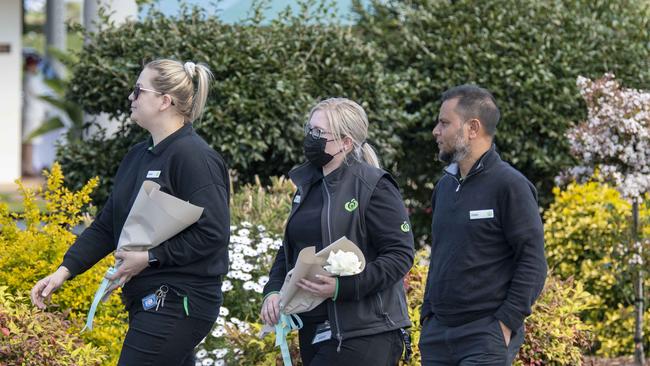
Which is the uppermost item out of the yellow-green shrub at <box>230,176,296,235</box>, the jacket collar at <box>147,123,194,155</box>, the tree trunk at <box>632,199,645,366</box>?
the jacket collar at <box>147,123,194,155</box>

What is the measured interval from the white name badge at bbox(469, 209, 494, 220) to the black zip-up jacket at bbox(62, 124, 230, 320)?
1000mm

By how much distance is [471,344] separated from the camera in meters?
4.34

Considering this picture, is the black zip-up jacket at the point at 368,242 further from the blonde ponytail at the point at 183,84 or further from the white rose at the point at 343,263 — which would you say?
the blonde ponytail at the point at 183,84

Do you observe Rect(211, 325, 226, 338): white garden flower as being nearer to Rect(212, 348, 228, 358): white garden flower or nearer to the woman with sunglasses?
Rect(212, 348, 228, 358): white garden flower

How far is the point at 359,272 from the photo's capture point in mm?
4270

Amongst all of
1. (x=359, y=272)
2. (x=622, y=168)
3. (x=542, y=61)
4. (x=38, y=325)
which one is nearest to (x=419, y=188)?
(x=542, y=61)

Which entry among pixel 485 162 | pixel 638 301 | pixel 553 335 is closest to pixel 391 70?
pixel 638 301

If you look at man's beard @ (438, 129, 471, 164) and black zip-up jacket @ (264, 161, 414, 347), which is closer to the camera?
black zip-up jacket @ (264, 161, 414, 347)

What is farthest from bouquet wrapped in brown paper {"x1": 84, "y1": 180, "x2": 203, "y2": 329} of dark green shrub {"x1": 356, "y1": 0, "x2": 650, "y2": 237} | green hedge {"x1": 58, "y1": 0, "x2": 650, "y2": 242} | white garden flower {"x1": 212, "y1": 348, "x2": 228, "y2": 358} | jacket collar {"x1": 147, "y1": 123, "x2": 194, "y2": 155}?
dark green shrub {"x1": 356, "y1": 0, "x2": 650, "y2": 237}

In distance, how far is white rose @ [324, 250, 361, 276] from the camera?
4203 millimetres

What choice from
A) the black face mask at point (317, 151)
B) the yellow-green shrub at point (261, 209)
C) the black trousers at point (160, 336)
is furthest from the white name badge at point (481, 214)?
the yellow-green shrub at point (261, 209)

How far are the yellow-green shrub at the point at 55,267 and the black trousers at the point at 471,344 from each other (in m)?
2.11

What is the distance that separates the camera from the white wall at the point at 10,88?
3130cm

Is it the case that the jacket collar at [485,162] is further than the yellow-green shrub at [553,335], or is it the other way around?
the yellow-green shrub at [553,335]
